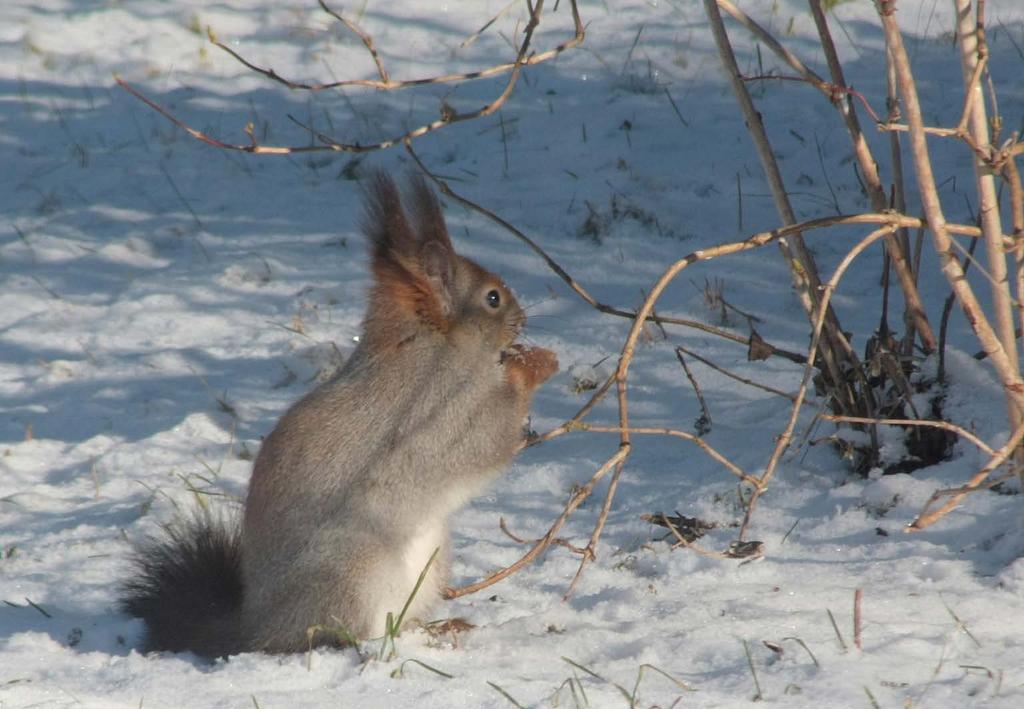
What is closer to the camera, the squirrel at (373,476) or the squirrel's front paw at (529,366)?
the squirrel at (373,476)

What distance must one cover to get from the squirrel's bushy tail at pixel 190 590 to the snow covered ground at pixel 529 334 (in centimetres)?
8

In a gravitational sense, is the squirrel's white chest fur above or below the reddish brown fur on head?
below

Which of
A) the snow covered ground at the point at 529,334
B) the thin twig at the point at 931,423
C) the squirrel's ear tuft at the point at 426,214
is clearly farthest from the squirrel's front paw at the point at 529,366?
the thin twig at the point at 931,423

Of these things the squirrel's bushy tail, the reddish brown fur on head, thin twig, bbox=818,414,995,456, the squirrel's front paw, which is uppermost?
the reddish brown fur on head

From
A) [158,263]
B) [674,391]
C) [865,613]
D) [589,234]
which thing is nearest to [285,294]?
[158,263]

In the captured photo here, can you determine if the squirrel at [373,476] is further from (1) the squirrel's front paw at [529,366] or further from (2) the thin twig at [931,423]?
(2) the thin twig at [931,423]

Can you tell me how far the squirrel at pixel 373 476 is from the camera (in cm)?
250

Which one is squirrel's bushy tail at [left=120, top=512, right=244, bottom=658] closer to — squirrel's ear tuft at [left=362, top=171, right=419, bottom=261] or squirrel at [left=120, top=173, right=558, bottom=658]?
squirrel at [left=120, top=173, right=558, bottom=658]

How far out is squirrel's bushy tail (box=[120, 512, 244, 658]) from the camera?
257cm

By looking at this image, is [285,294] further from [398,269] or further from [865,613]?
[865,613]

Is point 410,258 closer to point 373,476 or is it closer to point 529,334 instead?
point 373,476

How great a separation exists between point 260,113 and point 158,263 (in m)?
1.10

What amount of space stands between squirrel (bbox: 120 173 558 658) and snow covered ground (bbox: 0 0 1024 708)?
0.11 meters

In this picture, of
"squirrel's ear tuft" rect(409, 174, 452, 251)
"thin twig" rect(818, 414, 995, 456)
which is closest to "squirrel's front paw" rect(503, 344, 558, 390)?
"squirrel's ear tuft" rect(409, 174, 452, 251)
